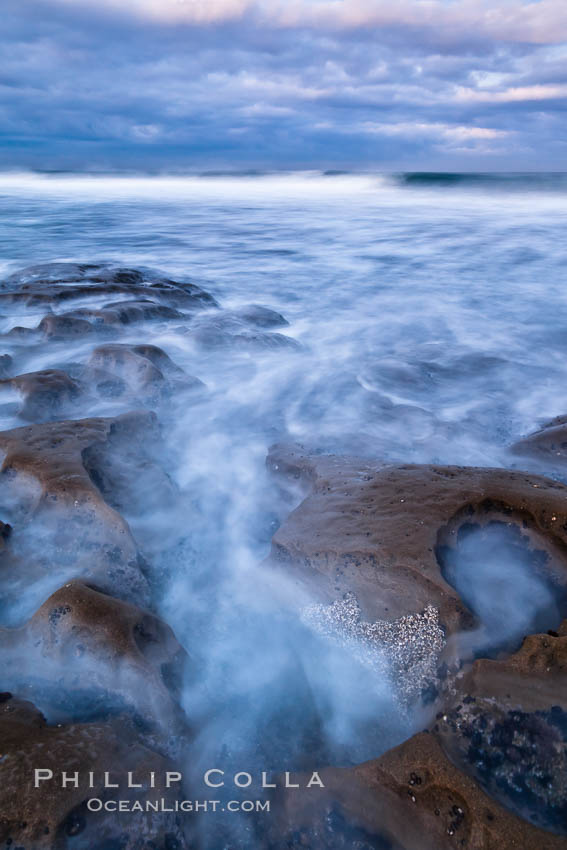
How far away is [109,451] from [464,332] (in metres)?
6.45

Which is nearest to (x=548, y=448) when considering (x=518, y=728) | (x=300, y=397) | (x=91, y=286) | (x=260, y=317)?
(x=300, y=397)

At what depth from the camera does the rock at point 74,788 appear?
1687mm

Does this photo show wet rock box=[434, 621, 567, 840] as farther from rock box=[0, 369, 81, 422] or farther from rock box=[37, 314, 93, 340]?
rock box=[37, 314, 93, 340]

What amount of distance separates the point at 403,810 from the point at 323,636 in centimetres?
93

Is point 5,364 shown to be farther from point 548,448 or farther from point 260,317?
point 548,448

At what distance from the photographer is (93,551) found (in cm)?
298

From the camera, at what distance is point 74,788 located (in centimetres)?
178

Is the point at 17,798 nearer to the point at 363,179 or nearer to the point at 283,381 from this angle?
the point at 283,381

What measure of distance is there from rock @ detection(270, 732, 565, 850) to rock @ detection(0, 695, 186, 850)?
0.47m

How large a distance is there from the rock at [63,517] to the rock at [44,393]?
104 centimetres

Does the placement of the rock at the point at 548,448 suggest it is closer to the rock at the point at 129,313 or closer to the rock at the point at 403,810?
the rock at the point at 403,810

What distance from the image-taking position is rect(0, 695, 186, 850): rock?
5.54ft

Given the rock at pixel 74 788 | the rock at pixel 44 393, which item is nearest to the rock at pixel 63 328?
the rock at pixel 44 393

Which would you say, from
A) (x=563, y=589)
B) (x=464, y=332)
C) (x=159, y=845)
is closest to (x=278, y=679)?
(x=159, y=845)
